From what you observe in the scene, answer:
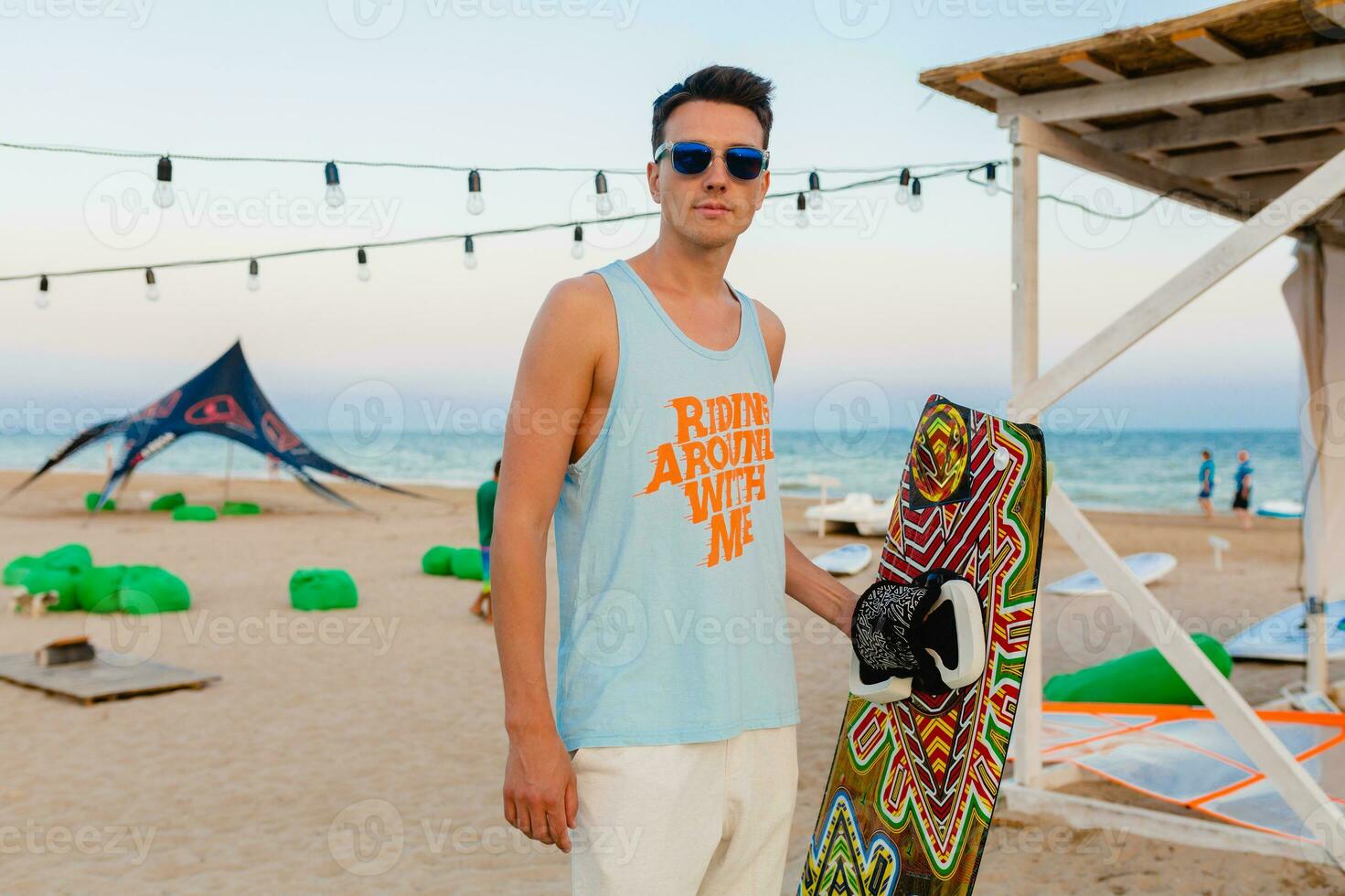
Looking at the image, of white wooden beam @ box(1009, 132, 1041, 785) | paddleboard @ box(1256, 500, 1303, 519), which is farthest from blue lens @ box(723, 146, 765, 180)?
paddleboard @ box(1256, 500, 1303, 519)

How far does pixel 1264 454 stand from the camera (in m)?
43.5

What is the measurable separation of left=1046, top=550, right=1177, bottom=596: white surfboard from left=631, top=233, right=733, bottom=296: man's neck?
9948 millimetres

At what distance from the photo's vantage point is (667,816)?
5.29 feet

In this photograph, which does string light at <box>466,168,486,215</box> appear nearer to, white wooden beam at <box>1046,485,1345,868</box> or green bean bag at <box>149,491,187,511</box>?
white wooden beam at <box>1046,485,1345,868</box>

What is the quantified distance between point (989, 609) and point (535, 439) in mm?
1214

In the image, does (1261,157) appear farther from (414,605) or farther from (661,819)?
(414,605)

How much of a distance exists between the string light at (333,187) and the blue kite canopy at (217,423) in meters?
15.1

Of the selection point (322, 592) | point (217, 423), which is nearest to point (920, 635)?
point (322, 592)

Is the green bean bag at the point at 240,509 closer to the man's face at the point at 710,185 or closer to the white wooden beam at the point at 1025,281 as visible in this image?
the white wooden beam at the point at 1025,281

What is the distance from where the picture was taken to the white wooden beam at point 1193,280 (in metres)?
3.49

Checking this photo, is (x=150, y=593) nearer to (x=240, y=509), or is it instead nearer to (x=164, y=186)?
(x=164, y=186)

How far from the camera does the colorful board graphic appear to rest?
7.55ft

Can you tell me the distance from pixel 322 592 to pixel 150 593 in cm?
150

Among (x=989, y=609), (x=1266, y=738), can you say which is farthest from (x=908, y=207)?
(x=989, y=609)
